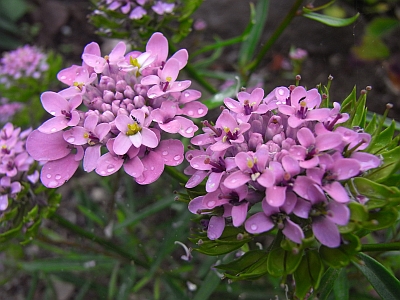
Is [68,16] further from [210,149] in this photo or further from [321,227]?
[321,227]

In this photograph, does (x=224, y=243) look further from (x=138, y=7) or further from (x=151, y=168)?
(x=138, y=7)

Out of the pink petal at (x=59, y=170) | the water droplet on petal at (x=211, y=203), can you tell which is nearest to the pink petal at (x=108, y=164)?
the pink petal at (x=59, y=170)

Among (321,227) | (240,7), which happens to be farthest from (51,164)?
(240,7)

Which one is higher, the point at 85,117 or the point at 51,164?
the point at 85,117

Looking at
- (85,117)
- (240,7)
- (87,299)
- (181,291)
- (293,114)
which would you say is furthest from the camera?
(240,7)

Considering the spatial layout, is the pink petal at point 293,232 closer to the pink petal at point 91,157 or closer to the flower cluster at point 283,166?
the flower cluster at point 283,166
